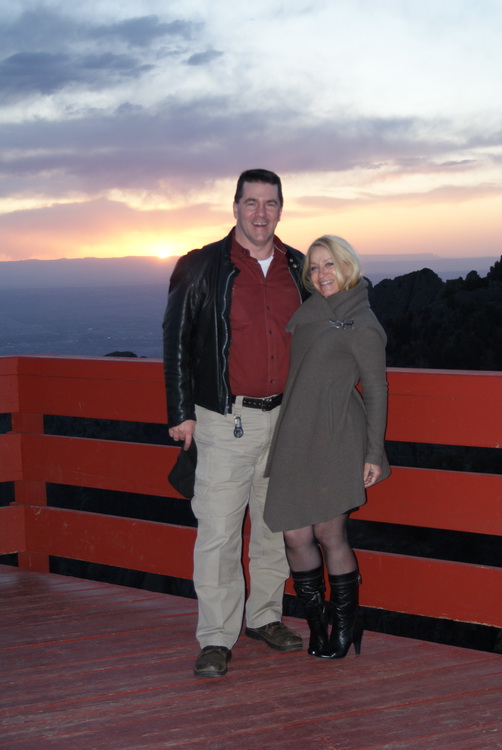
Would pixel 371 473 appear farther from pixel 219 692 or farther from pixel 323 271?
pixel 219 692

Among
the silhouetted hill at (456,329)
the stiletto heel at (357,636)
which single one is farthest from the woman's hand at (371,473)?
the silhouetted hill at (456,329)

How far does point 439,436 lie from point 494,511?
0.35m

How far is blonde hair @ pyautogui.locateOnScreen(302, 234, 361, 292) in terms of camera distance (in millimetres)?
3003

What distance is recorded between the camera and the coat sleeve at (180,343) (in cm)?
324

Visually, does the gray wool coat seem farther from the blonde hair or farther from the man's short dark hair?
the man's short dark hair

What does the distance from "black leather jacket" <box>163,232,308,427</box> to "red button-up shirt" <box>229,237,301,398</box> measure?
40mm

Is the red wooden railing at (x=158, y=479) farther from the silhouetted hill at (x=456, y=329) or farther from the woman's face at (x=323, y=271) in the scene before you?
the silhouetted hill at (x=456, y=329)

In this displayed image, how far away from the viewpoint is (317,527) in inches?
124

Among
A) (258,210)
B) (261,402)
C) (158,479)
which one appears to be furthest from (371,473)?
(158,479)

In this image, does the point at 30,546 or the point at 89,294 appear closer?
the point at 30,546

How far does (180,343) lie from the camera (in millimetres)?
3254

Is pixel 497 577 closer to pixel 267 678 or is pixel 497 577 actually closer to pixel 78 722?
pixel 267 678

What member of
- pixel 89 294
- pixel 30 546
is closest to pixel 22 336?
pixel 89 294

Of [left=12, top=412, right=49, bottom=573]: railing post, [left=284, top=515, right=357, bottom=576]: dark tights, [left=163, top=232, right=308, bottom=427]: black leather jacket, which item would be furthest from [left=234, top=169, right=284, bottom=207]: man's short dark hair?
[left=12, top=412, right=49, bottom=573]: railing post
